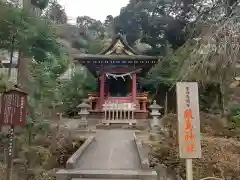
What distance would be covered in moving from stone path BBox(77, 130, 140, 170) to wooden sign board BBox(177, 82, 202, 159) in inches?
109

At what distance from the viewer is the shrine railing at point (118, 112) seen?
15797 mm

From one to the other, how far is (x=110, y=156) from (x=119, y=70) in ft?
33.3

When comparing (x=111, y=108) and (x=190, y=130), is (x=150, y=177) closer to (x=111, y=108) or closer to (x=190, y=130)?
(x=190, y=130)

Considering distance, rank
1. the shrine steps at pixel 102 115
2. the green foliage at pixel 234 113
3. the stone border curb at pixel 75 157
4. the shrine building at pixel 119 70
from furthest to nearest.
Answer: the shrine building at pixel 119 70, the shrine steps at pixel 102 115, the green foliage at pixel 234 113, the stone border curb at pixel 75 157

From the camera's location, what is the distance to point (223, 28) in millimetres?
5660

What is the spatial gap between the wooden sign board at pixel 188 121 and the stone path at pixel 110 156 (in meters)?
2.76

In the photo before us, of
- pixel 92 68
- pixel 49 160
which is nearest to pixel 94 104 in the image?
pixel 92 68

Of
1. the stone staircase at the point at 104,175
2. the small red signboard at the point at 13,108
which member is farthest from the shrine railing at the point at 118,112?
the small red signboard at the point at 13,108

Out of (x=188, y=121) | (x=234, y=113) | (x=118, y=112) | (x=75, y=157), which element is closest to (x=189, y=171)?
(x=188, y=121)

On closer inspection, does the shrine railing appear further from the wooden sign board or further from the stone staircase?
the wooden sign board

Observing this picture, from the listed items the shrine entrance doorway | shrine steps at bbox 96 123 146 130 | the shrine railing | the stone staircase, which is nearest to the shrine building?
the shrine entrance doorway

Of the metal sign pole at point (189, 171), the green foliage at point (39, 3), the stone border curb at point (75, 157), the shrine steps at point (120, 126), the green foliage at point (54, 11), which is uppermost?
the green foliage at point (54, 11)

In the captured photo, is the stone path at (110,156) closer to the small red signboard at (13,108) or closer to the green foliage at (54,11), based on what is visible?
the small red signboard at (13,108)

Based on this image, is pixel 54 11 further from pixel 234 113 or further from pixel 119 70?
pixel 234 113
